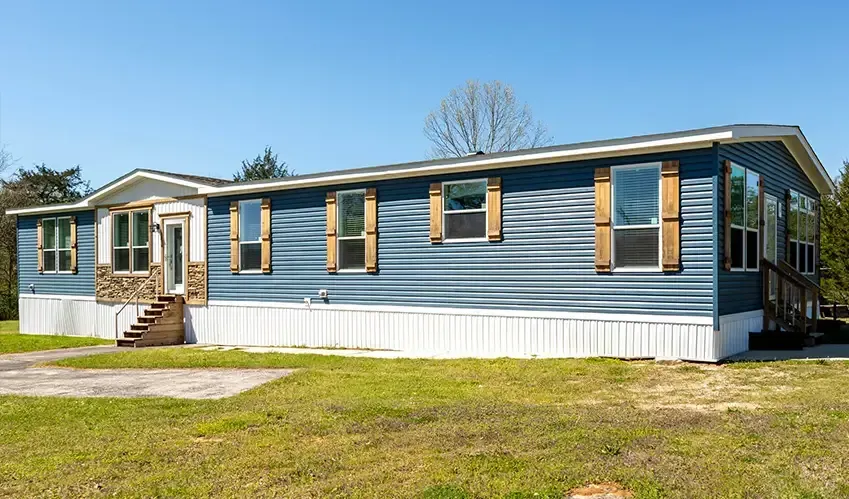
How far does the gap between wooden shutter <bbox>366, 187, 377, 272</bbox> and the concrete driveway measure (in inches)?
143

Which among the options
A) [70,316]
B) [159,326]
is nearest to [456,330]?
[159,326]

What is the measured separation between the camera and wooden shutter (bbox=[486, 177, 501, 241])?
12.5 m

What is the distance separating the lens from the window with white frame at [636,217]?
1102 cm

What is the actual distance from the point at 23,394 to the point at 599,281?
8.02m

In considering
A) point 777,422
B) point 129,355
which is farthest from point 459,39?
point 777,422

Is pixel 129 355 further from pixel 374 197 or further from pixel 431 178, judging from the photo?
pixel 431 178

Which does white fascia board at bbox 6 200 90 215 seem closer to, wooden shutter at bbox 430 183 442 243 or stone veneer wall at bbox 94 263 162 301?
stone veneer wall at bbox 94 263 162 301

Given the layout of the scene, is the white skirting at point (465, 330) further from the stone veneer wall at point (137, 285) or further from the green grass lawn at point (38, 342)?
the green grass lawn at point (38, 342)

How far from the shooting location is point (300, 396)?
337 inches

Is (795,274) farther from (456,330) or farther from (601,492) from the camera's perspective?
(601,492)

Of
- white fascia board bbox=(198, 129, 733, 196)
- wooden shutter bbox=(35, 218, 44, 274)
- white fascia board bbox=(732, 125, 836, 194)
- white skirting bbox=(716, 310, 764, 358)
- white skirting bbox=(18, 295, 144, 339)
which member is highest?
white fascia board bbox=(732, 125, 836, 194)

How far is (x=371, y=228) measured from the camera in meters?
14.1

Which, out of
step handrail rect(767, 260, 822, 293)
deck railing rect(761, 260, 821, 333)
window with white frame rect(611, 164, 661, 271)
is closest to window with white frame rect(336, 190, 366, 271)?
window with white frame rect(611, 164, 661, 271)

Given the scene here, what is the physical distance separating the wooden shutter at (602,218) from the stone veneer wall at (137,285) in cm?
936
